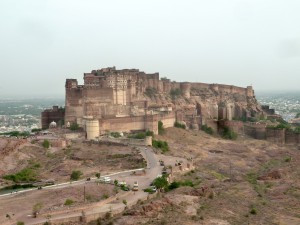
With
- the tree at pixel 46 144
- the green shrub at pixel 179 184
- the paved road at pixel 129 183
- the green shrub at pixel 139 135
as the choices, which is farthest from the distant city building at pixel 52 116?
the green shrub at pixel 179 184

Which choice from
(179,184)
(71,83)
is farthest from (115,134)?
(179,184)

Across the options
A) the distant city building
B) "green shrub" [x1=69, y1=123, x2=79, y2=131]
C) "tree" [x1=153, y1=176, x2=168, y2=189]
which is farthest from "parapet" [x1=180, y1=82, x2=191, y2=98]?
"tree" [x1=153, y1=176, x2=168, y2=189]

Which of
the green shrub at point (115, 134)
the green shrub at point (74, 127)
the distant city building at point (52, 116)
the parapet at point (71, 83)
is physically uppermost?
the parapet at point (71, 83)

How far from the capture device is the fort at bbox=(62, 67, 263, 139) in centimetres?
5072

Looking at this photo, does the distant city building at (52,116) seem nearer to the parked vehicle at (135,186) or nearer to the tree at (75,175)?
the tree at (75,175)

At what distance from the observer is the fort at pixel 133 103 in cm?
5072

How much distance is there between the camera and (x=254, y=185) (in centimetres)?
3569

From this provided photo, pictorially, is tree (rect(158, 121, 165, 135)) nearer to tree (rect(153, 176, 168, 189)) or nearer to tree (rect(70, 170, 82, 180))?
tree (rect(70, 170, 82, 180))

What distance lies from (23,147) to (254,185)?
1942 centimetres

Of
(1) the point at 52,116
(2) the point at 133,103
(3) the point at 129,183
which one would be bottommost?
(3) the point at 129,183

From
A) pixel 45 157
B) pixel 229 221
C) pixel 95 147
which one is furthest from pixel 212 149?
pixel 229 221

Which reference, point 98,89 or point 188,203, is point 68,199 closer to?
point 188,203

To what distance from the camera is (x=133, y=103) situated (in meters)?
56.1

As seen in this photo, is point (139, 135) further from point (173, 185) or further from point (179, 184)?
point (173, 185)
